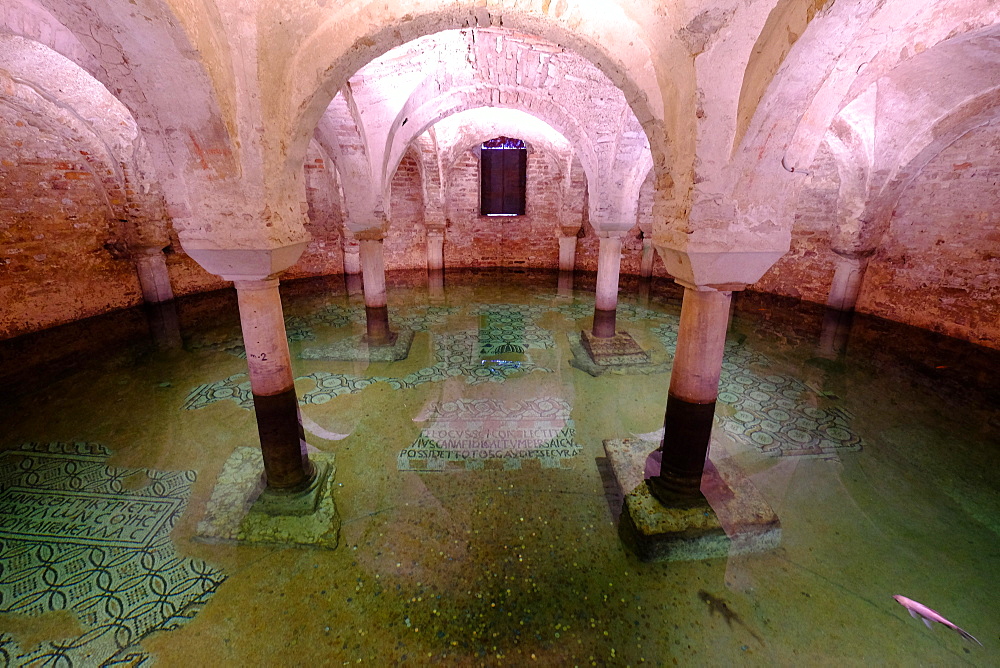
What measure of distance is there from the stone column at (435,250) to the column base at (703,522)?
9.65 metres

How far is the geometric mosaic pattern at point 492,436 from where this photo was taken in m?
4.13

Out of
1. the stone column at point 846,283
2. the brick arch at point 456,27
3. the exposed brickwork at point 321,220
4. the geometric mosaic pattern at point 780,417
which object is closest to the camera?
the brick arch at point 456,27

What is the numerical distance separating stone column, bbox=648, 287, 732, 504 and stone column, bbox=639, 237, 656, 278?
9.04 metres

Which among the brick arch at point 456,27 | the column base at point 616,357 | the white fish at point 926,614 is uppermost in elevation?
the brick arch at point 456,27

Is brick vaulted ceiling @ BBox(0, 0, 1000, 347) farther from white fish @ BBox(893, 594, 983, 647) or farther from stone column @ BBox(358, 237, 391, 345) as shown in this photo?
white fish @ BBox(893, 594, 983, 647)

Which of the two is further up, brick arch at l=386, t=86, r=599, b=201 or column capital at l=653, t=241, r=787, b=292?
brick arch at l=386, t=86, r=599, b=201

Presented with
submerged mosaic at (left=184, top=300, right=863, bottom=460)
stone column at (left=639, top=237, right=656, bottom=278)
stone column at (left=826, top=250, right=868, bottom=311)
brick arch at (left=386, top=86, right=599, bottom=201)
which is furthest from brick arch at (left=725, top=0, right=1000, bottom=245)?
stone column at (left=639, top=237, right=656, bottom=278)

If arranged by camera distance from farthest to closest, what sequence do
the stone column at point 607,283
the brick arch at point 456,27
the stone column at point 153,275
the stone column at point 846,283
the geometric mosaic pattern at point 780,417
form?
1. the stone column at point 153,275
2. the stone column at point 846,283
3. the stone column at point 607,283
4. the geometric mosaic pattern at point 780,417
5. the brick arch at point 456,27

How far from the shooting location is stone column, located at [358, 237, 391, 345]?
6.71m

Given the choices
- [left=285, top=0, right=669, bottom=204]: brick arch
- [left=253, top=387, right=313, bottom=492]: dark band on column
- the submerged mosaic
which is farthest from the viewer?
the submerged mosaic

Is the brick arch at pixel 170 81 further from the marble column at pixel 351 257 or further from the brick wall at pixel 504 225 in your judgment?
the brick wall at pixel 504 225

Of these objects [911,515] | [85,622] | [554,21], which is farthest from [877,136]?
[85,622]

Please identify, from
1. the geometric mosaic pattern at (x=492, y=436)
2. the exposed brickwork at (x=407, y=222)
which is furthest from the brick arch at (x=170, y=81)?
the exposed brickwork at (x=407, y=222)

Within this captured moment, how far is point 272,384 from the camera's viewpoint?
3.32m
